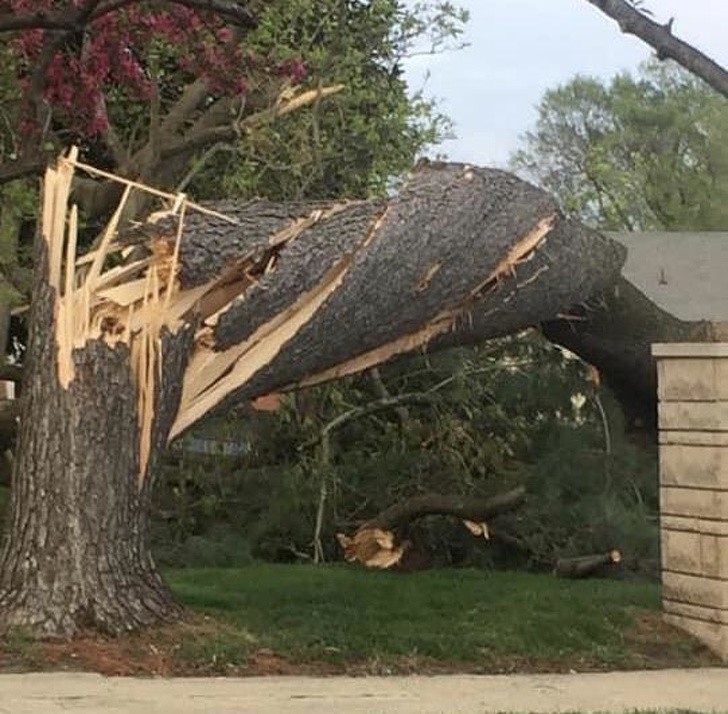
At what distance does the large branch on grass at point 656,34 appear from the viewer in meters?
5.03

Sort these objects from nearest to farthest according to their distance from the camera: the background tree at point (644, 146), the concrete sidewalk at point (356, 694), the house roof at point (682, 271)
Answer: the concrete sidewalk at point (356, 694) < the house roof at point (682, 271) < the background tree at point (644, 146)

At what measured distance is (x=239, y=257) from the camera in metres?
8.76

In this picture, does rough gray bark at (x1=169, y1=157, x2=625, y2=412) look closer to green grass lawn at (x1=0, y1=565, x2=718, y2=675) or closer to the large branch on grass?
green grass lawn at (x1=0, y1=565, x2=718, y2=675)

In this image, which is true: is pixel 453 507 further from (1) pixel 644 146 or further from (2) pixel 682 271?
(1) pixel 644 146

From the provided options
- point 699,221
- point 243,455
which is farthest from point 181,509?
point 699,221

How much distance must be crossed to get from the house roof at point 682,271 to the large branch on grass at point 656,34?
7328mm

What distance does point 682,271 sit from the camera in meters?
14.2

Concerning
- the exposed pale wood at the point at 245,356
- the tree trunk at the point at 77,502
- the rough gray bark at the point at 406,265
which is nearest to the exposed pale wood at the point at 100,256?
the tree trunk at the point at 77,502

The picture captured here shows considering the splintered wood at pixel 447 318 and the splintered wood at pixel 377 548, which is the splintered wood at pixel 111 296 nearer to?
the splintered wood at pixel 447 318

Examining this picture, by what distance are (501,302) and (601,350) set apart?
1807mm

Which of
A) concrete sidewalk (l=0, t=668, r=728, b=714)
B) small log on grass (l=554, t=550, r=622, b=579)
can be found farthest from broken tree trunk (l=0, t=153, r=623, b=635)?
small log on grass (l=554, t=550, r=622, b=579)

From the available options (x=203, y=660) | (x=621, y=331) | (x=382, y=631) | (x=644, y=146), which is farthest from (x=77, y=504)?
(x=644, y=146)

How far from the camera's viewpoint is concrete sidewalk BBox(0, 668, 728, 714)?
683 centimetres

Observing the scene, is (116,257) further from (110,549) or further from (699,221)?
(699,221)
